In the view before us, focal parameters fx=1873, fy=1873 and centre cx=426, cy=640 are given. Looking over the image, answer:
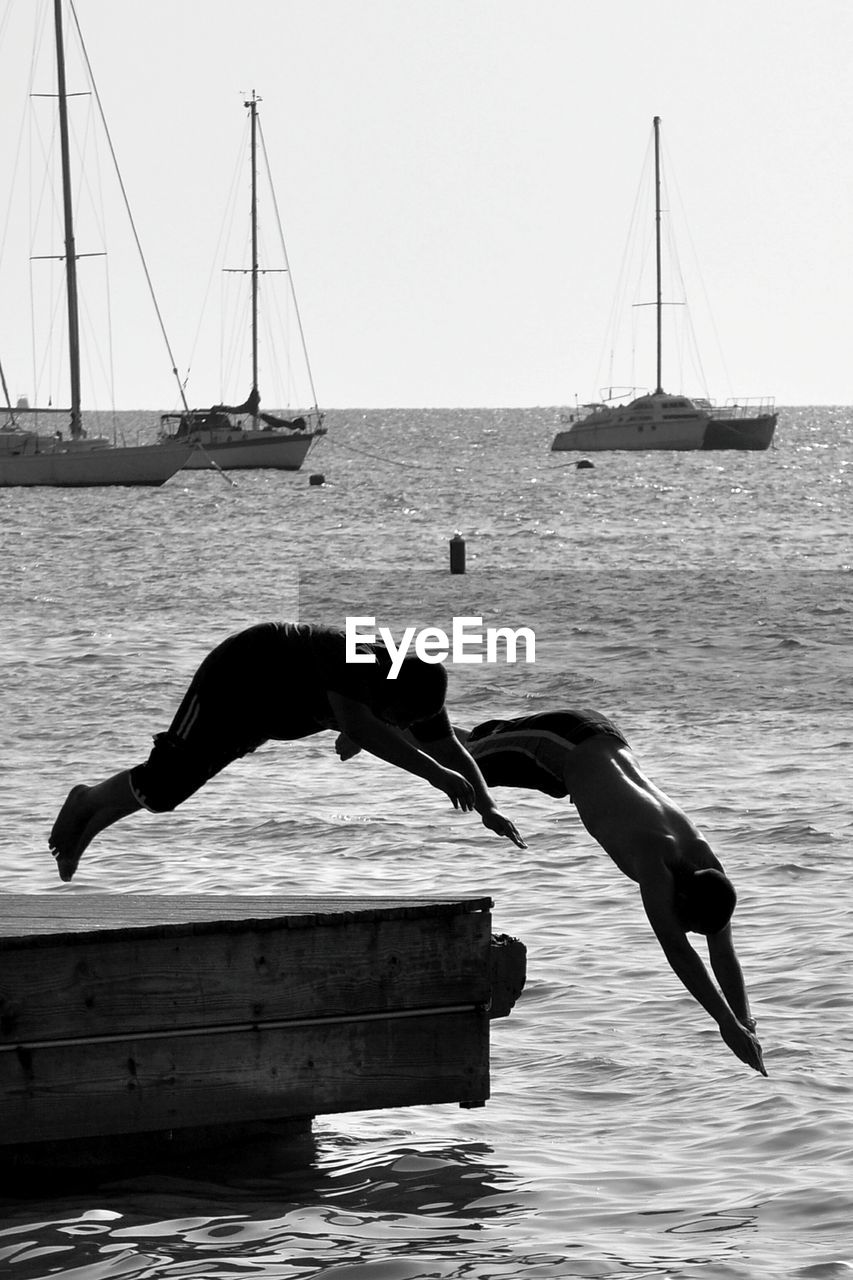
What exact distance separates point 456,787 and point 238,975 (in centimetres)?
Answer: 94

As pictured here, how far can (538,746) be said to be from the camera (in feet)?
21.1

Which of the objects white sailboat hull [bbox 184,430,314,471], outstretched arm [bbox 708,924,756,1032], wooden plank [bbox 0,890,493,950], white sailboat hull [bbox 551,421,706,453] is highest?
white sailboat hull [bbox 551,421,706,453]

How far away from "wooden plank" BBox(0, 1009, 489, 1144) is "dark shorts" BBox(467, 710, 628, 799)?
83 cm

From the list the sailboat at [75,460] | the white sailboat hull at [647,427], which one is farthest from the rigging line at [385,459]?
the sailboat at [75,460]

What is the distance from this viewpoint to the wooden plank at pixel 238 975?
19.4 ft

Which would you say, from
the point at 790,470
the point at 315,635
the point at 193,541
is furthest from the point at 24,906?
the point at 790,470

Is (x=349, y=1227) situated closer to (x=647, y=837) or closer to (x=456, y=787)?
(x=456, y=787)

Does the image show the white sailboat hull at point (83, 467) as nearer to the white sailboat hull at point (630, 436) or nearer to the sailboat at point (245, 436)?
the sailboat at point (245, 436)

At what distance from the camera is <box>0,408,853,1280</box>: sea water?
19.3 feet

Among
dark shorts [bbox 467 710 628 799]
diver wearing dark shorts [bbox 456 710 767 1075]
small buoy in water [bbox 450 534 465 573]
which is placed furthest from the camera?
small buoy in water [bbox 450 534 465 573]

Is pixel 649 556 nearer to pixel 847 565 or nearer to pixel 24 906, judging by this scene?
pixel 847 565

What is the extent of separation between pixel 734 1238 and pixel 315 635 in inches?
93.3

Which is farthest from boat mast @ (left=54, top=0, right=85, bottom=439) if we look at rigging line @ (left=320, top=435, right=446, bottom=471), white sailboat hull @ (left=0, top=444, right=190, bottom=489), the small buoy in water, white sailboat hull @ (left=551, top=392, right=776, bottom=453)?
white sailboat hull @ (left=551, top=392, right=776, bottom=453)

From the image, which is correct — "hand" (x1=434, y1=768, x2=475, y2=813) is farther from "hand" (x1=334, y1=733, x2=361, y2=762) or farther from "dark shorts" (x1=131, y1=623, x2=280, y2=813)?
"dark shorts" (x1=131, y1=623, x2=280, y2=813)
